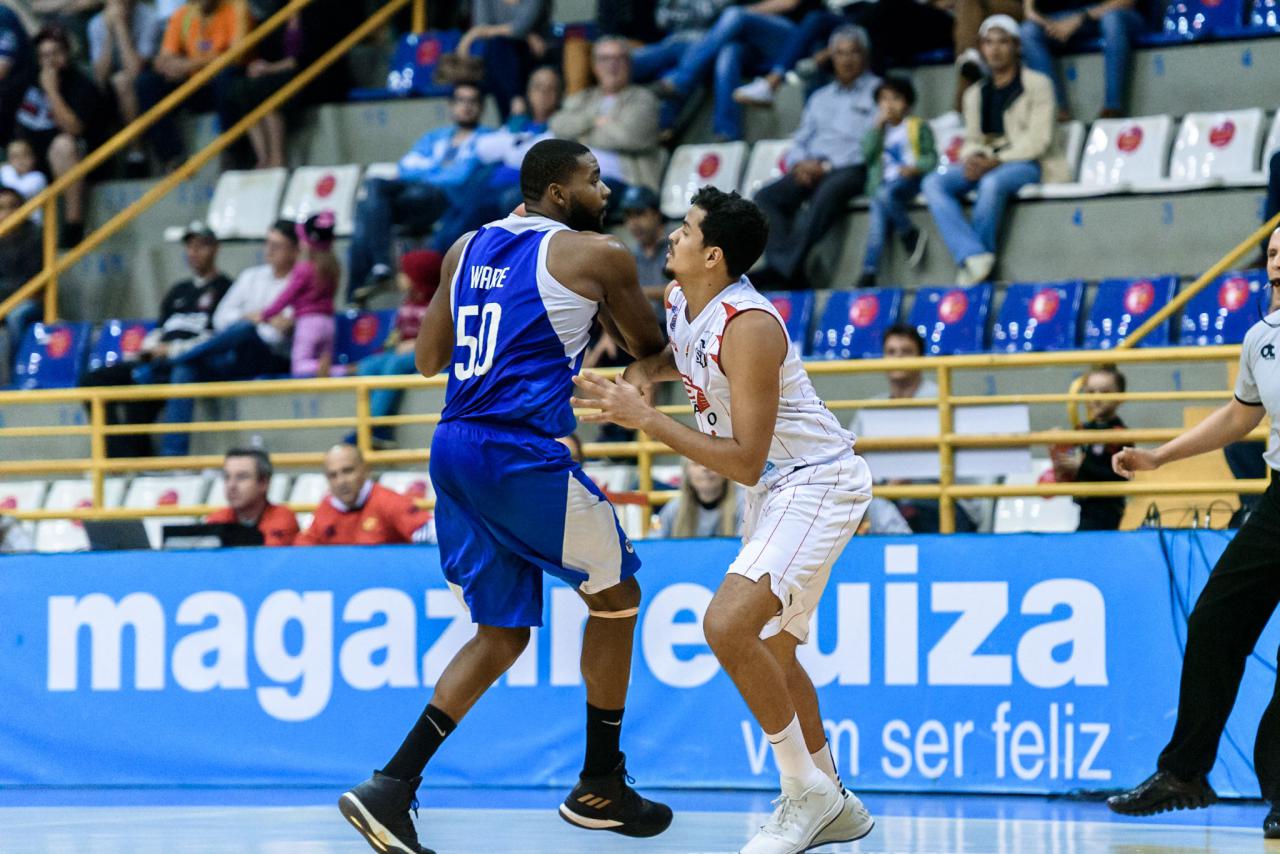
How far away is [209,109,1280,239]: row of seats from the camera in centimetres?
1243

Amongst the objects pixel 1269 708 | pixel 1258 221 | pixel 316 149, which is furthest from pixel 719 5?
pixel 1269 708

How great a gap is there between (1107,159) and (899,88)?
1430mm

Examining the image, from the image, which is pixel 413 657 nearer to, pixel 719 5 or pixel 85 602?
pixel 85 602

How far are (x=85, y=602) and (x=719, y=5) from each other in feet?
24.0

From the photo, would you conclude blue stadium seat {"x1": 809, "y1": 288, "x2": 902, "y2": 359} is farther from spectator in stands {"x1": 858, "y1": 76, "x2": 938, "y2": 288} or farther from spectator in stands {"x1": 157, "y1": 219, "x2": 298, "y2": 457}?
spectator in stands {"x1": 157, "y1": 219, "x2": 298, "y2": 457}

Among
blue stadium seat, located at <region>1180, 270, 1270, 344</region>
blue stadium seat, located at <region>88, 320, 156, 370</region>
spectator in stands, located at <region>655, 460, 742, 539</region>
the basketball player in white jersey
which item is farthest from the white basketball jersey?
blue stadium seat, located at <region>88, 320, 156, 370</region>

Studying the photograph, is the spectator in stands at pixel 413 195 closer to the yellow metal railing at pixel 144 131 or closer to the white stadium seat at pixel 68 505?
the yellow metal railing at pixel 144 131

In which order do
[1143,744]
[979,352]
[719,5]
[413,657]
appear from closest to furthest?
[1143,744], [413,657], [979,352], [719,5]

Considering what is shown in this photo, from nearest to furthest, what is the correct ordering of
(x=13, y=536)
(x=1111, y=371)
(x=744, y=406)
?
(x=744, y=406), (x=1111, y=371), (x=13, y=536)

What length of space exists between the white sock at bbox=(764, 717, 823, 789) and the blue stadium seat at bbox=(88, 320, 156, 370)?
9.09 metres

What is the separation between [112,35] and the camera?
16.8 m

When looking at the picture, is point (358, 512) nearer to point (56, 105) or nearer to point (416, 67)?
point (416, 67)

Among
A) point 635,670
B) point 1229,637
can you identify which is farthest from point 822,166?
point 1229,637

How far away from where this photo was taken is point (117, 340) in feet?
47.3
